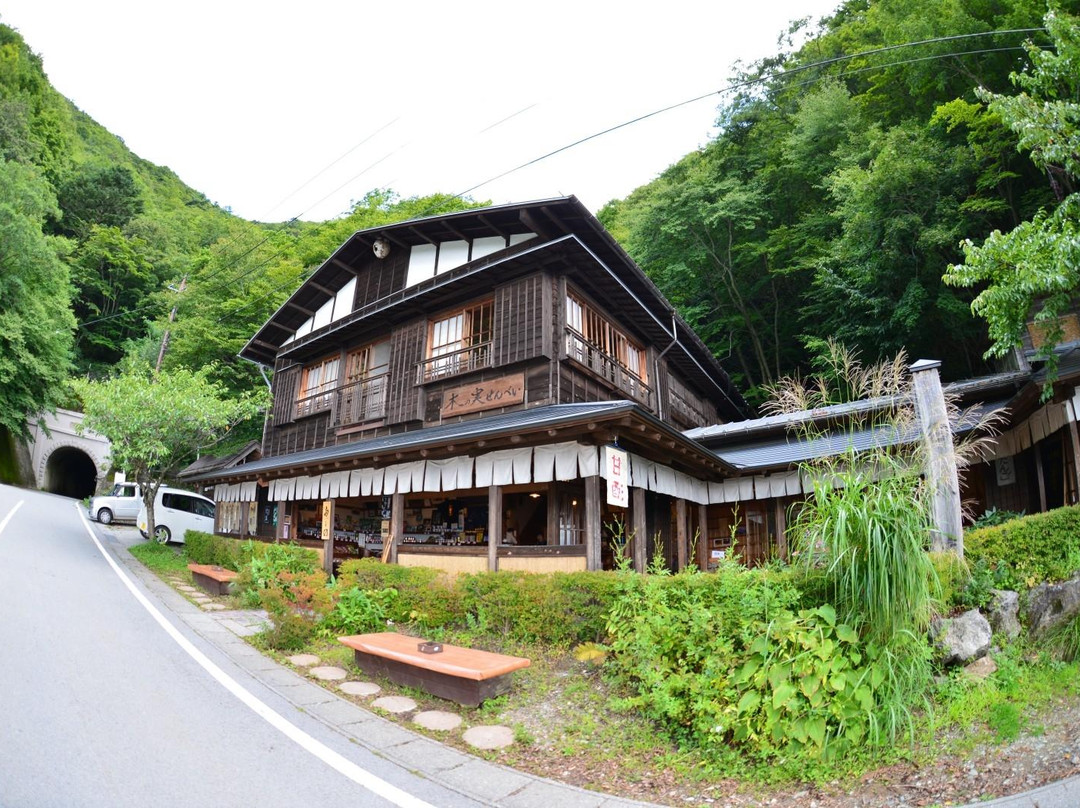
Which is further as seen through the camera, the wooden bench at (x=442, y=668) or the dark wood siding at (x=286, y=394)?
the dark wood siding at (x=286, y=394)

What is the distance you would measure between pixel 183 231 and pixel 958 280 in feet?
171

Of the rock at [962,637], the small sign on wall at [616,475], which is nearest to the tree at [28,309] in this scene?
the small sign on wall at [616,475]

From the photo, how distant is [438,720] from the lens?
5512 mm

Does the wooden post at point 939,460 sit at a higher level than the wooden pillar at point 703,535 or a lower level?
higher

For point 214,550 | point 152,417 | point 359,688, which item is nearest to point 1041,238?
point 359,688

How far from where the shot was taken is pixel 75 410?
35312 millimetres

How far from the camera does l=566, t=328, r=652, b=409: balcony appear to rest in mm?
12133

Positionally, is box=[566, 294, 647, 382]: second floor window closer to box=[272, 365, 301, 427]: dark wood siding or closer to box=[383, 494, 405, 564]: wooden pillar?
box=[383, 494, 405, 564]: wooden pillar

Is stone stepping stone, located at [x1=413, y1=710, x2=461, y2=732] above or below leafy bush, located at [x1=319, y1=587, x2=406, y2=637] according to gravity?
below

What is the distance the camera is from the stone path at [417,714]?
5086 mm

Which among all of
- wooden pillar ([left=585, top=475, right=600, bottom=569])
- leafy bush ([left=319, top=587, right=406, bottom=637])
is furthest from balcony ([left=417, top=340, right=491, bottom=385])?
leafy bush ([left=319, top=587, right=406, bottom=637])

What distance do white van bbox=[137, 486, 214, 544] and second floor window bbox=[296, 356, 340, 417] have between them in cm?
725

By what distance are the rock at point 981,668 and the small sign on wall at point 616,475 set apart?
169 inches

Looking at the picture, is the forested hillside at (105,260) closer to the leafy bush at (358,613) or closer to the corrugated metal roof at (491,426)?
the corrugated metal roof at (491,426)
